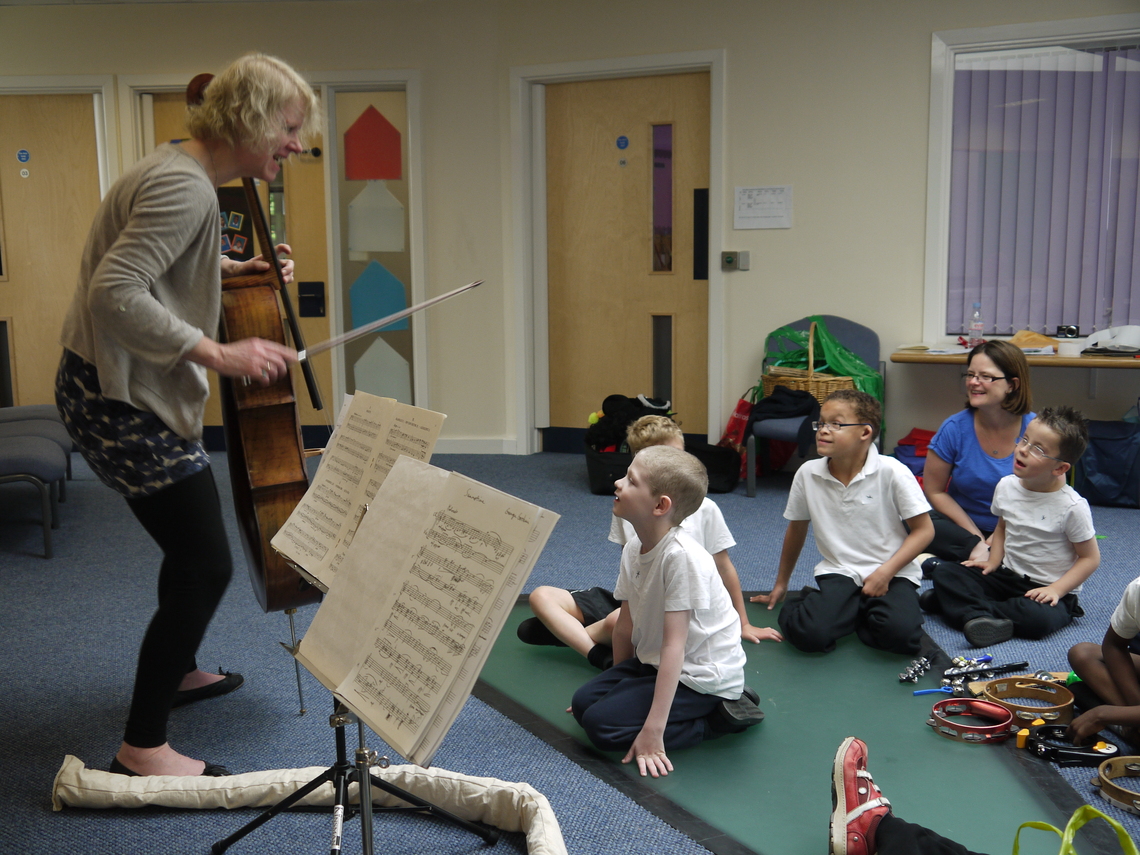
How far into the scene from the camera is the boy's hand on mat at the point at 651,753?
1.99 metres

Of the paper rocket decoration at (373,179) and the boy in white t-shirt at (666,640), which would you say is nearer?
the boy in white t-shirt at (666,640)

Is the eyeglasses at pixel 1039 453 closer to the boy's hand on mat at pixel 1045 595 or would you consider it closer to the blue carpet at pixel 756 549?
the boy's hand on mat at pixel 1045 595

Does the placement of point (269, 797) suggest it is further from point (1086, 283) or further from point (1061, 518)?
point (1086, 283)

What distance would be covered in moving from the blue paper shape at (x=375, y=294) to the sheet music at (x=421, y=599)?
419cm

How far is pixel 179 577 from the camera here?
1.83 meters

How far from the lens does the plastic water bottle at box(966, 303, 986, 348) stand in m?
4.52

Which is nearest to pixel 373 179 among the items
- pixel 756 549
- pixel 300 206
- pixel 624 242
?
pixel 300 206

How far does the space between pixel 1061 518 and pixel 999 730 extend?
836 millimetres

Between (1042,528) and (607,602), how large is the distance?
1.21 metres

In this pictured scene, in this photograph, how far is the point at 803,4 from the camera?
185 inches

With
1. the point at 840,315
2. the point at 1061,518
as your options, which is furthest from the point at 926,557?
the point at 840,315

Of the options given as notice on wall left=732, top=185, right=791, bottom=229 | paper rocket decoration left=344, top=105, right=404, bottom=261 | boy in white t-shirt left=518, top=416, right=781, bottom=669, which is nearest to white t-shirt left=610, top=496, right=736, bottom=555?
boy in white t-shirt left=518, top=416, right=781, bottom=669

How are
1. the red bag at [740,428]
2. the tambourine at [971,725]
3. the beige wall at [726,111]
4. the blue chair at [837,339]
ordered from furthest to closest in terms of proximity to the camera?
the red bag at [740,428], the beige wall at [726,111], the blue chair at [837,339], the tambourine at [971,725]

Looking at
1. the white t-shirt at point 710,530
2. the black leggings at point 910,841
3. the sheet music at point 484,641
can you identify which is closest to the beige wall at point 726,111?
the white t-shirt at point 710,530
